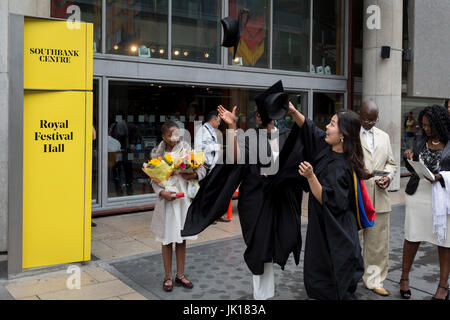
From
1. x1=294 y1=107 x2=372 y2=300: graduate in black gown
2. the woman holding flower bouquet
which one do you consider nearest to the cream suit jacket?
x1=294 y1=107 x2=372 y2=300: graduate in black gown

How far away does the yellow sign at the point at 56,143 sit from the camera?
16.9 feet

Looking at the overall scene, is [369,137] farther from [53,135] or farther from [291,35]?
[291,35]

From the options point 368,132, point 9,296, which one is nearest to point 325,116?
point 368,132

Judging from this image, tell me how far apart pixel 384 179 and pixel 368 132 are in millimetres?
575

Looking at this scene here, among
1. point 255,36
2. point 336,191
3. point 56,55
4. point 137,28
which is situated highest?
point 255,36

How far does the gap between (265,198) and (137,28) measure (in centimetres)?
595

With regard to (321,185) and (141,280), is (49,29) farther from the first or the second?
(321,185)

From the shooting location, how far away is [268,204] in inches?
164

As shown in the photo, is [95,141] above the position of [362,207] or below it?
above

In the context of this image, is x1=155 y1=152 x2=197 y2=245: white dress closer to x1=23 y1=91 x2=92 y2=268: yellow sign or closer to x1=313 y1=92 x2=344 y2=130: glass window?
x1=23 y1=91 x2=92 y2=268: yellow sign

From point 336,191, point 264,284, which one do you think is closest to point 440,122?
point 336,191

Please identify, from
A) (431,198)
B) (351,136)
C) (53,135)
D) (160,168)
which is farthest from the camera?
(53,135)

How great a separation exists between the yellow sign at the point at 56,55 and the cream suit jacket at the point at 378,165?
334 centimetres

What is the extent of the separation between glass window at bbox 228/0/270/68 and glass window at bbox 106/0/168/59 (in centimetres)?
180
